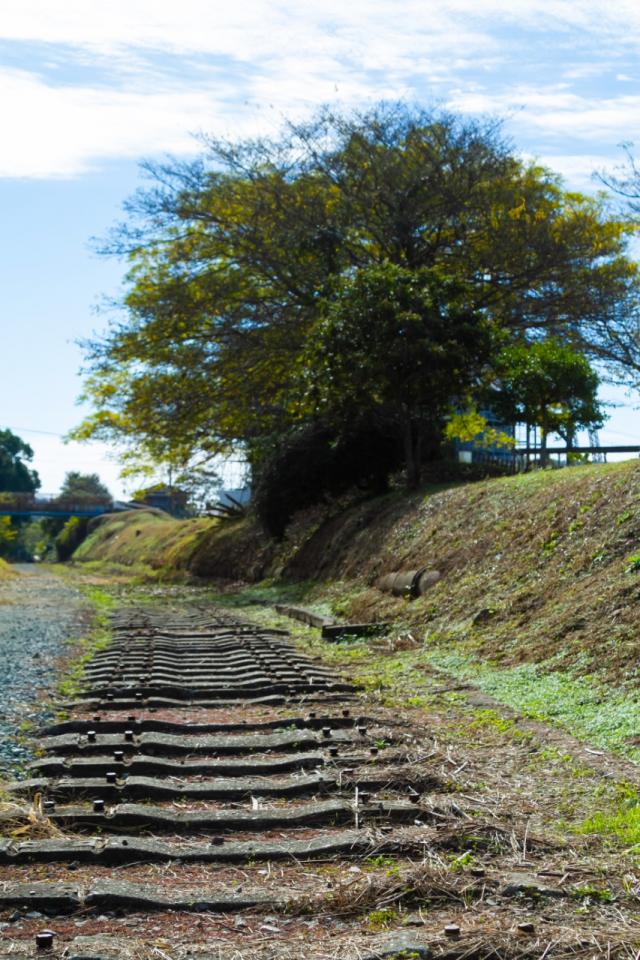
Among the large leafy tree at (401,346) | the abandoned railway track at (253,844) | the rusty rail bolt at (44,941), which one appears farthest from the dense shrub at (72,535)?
the rusty rail bolt at (44,941)

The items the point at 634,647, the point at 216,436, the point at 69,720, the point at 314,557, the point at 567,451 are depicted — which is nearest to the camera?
the point at 69,720

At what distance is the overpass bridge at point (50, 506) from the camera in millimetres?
75625

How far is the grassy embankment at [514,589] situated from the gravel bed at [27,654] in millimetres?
3042

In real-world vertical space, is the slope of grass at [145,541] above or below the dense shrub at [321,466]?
below

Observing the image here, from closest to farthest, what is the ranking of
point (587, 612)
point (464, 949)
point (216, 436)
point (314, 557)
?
1. point (464, 949)
2. point (587, 612)
3. point (314, 557)
4. point (216, 436)

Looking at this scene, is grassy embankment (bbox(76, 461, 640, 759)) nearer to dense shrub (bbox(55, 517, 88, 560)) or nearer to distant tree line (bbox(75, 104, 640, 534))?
distant tree line (bbox(75, 104, 640, 534))

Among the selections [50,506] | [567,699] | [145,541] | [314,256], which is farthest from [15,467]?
[567,699]

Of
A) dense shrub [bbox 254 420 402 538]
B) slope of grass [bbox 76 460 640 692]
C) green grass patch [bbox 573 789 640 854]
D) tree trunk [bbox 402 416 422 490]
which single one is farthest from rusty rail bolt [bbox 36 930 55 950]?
dense shrub [bbox 254 420 402 538]

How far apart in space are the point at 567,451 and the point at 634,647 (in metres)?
11.6

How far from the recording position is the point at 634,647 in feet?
27.9

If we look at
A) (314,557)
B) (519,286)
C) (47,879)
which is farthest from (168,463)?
(47,879)

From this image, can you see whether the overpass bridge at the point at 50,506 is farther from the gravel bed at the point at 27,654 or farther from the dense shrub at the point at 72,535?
the gravel bed at the point at 27,654

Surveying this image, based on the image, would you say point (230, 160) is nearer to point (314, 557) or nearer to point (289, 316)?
point (289, 316)

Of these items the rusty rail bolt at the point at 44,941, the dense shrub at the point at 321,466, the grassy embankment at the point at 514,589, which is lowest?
the rusty rail bolt at the point at 44,941
